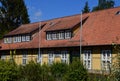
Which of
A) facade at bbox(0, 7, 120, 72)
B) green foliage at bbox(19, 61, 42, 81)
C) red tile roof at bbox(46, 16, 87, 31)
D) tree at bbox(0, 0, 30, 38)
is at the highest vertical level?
tree at bbox(0, 0, 30, 38)

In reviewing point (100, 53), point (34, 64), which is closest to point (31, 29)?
point (100, 53)

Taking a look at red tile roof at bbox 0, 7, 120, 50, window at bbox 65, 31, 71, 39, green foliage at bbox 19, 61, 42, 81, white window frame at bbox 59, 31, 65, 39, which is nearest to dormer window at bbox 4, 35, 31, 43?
red tile roof at bbox 0, 7, 120, 50

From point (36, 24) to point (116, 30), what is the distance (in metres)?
19.9

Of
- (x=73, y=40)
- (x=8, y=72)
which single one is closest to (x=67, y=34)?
(x=73, y=40)

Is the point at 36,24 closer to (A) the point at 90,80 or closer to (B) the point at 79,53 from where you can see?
(B) the point at 79,53

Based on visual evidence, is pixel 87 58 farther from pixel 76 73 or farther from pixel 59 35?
pixel 76 73

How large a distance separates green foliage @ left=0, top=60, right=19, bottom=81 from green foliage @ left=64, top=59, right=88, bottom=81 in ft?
10.5

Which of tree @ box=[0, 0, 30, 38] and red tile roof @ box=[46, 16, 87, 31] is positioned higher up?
tree @ box=[0, 0, 30, 38]

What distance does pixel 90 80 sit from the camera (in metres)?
17.4

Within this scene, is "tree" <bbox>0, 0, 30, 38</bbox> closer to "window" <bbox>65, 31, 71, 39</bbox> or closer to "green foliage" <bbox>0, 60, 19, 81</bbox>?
"window" <bbox>65, 31, 71, 39</bbox>

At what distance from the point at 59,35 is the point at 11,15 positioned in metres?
30.6

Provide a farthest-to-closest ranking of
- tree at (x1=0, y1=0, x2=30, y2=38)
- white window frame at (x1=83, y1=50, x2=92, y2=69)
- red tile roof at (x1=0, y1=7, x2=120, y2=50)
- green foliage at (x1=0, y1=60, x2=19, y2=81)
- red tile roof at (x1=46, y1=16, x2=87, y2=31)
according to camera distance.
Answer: tree at (x1=0, y1=0, x2=30, y2=38), red tile roof at (x1=46, y1=16, x2=87, y2=31), white window frame at (x1=83, y1=50, x2=92, y2=69), red tile roof at (x1=0, y1=7, x2=120, y2=50), green foliage at (x1=0, y1=60, x2=19, y2=81)

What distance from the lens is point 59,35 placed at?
4262 cm

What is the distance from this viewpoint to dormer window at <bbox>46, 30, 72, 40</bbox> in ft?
136
